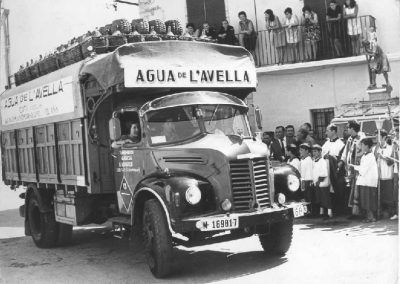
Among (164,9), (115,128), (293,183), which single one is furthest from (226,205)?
(164,9)

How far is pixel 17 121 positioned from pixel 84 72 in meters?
2.97

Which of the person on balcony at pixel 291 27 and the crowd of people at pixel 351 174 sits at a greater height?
the person on balcony at pixel 291 27

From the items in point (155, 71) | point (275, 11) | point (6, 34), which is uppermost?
point (275, 11)

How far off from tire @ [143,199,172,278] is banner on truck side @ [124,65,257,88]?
1585mm

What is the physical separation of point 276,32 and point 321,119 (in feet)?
9.00

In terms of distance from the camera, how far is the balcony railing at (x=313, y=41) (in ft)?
46.6

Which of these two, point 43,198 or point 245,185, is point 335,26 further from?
point 245,185

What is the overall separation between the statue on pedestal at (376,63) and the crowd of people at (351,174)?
2.67 metres

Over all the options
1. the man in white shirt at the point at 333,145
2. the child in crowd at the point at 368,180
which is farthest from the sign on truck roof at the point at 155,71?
the man in white shirt at the point at 333,145

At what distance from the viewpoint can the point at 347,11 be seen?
14.1 m

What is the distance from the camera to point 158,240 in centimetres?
641

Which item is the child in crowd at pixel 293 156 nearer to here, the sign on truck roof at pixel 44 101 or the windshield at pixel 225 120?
the windshield at pixel 225 120

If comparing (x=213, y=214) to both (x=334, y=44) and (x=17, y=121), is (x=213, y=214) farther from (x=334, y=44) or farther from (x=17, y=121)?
(x=334, y=44)

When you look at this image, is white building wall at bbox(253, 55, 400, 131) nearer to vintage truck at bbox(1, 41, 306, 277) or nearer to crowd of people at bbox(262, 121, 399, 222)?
crowd of people at bbox(262, 121, 399, 222)
